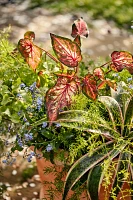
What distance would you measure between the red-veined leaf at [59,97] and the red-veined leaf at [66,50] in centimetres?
9

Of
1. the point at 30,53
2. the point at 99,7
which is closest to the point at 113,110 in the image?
the point at 30,53

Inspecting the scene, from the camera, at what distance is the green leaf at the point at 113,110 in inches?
77.3

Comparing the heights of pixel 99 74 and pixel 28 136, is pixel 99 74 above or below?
above

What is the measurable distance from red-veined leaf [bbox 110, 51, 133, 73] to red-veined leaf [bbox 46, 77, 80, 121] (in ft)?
0.65

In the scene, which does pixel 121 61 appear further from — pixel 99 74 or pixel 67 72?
pixel 67 72

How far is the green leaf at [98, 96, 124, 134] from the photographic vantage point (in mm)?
1963

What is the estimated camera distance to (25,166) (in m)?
2.97

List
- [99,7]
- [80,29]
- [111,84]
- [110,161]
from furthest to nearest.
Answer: [99,7] < [80,29] < [111,84] < [110,161]

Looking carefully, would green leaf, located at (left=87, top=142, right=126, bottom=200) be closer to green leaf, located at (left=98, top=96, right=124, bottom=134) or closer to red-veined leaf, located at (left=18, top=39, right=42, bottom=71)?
green leaf, located at (left=98, top=96, right=124, bottom=134)

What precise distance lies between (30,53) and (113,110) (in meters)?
0.41

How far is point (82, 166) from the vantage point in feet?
6.28

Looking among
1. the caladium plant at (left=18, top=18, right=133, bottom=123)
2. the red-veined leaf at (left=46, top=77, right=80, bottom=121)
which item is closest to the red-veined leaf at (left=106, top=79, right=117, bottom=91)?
the caladium plant at (left=18, top=18, right=133, bottom=123)

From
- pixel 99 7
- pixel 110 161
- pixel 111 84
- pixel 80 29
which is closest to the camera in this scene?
pixel 110 161

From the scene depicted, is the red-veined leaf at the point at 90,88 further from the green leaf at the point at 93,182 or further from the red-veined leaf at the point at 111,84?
the green leaf at the point at 93,182
